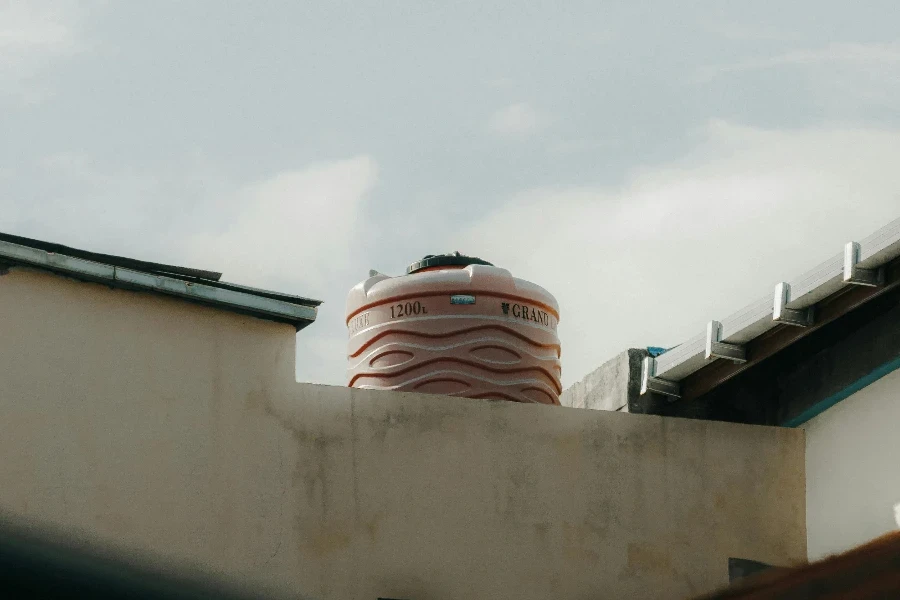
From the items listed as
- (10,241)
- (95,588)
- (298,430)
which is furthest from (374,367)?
(95,588)

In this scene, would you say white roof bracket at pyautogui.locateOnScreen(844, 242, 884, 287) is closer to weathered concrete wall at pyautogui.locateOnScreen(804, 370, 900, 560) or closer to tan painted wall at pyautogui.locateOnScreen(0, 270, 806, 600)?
weathered concrete wall at pyautogui.locateOnScreen(804, 370, 900, 560)

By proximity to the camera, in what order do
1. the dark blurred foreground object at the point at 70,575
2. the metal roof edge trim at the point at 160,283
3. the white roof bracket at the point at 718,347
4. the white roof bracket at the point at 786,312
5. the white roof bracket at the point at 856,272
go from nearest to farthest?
Result: the dark blurred foreground object at the point at 70,575 < the metal roof edge trim at the point at 160,283 < the white roof bracket at the point at 856,272 < the white roof bracket at the point at 786,312 < the white roof bracket at the point at 718,347

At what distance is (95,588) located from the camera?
1372 mm

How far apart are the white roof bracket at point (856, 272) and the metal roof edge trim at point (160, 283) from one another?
363cm

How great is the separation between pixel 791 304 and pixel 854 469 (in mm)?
1359

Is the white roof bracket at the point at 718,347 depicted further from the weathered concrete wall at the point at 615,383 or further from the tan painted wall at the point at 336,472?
the weathered concrete wall at the point at 615,383

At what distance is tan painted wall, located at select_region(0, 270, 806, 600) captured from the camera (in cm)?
800

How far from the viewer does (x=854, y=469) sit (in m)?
9.33

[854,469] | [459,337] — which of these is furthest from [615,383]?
[854,469]

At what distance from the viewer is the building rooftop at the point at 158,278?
315 inches

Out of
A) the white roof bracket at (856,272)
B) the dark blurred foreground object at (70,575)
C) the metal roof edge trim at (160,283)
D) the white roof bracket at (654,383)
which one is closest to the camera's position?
the dark blurred foreground object at (70,575)

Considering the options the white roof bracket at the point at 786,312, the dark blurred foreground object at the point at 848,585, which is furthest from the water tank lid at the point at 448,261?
the dark blurred foreground object at the point at 848,585

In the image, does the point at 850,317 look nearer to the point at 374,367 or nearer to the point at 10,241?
the point at 374,367

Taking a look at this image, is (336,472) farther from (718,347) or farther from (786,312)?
(786,312)
